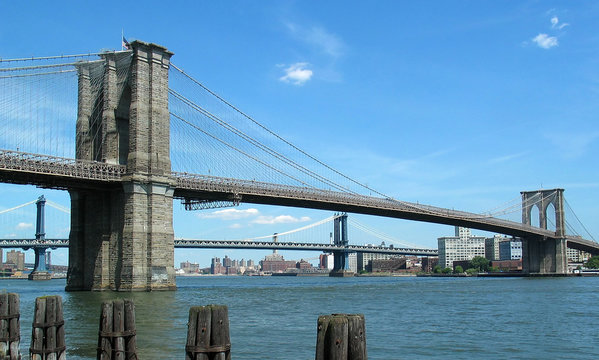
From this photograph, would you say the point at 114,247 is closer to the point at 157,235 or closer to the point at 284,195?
the point at 157,235

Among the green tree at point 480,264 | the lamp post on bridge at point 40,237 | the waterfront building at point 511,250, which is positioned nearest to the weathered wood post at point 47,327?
the lamp post on bridge at point 40,237

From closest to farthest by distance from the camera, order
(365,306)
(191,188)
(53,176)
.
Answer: (365,306), (53,176), (191,188)

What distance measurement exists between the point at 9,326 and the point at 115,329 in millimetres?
3776

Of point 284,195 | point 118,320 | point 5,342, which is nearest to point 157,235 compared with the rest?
point 284,195

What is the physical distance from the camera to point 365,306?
3192 cm

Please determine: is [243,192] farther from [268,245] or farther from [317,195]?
[268,245]

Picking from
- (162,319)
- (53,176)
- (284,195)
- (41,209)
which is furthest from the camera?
(41,209)

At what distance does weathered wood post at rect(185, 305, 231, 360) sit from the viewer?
24.5ft

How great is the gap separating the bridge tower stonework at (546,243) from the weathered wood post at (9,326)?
302ft

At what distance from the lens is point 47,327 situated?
1055cm

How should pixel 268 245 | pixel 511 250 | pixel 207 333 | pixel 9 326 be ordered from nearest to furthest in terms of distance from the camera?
pixel 207 333 < pixel 9 326 < pixel 268 245 < pixel 511 250

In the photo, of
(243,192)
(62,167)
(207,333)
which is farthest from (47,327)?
(243,192)

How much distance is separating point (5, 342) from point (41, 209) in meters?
123

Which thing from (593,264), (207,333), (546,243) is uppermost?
(546,243)
